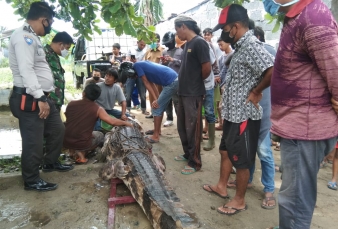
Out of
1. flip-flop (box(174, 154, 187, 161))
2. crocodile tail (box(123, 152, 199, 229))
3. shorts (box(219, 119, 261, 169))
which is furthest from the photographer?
flip-flop (box(174, 154, 187, 161))

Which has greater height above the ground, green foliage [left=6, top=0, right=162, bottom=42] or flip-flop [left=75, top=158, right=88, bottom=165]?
green foliage [left=6, top=0, right=162, bottom=42]

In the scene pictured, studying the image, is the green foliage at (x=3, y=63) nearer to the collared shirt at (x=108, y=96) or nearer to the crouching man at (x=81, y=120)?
the collared shirt at (x=108, y=96)

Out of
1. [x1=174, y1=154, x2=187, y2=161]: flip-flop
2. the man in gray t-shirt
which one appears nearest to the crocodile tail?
[x1=174, y1=154, x2=187, y2=161]: flip-flop

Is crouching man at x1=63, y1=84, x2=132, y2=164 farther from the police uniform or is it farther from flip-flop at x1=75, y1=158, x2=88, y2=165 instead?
the police uniform

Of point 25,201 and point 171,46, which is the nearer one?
point 25,201

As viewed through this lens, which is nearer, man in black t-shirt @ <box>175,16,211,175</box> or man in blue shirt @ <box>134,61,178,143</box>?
man in black t-shirt @ <box>175,16,211,175</box>

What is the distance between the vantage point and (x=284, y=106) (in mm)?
1666

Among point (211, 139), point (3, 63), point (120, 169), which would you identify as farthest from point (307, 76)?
point (3, 63)

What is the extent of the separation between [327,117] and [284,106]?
25 cm

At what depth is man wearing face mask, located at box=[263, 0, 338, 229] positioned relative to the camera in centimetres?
142

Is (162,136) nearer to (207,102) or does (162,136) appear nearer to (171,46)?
(207,102)

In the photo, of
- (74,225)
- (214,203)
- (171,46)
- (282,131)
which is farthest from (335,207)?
(171,46)

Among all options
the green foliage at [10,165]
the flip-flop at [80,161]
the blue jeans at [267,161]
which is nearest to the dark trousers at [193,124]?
the blue jeans at [267,161]

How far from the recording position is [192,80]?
3422mm
